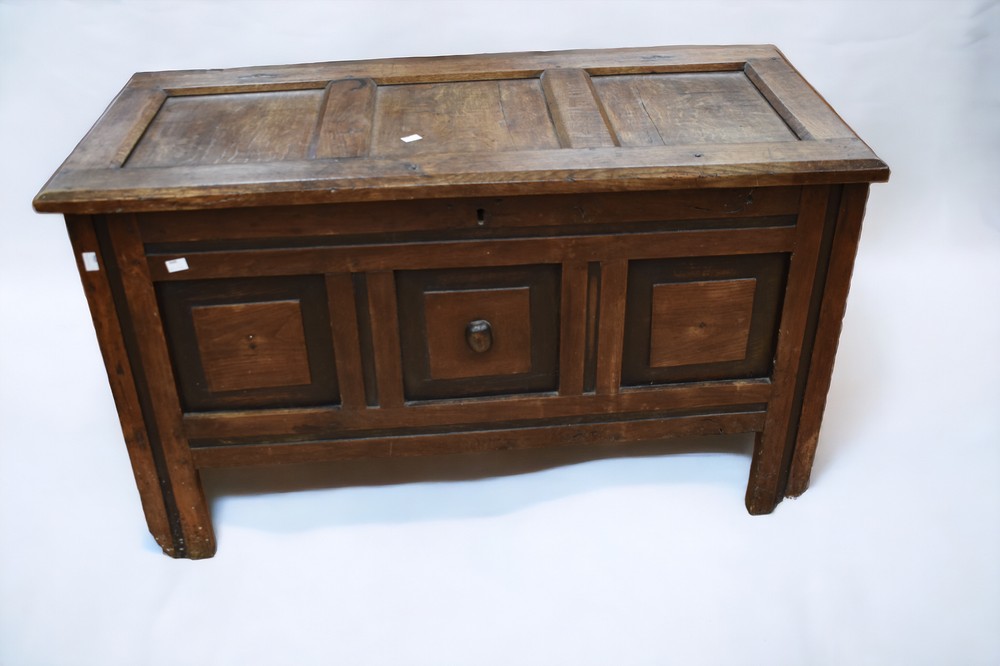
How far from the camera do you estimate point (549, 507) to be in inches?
97.0

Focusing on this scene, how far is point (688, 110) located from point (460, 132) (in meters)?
0.50

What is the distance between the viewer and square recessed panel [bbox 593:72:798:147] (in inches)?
85.7

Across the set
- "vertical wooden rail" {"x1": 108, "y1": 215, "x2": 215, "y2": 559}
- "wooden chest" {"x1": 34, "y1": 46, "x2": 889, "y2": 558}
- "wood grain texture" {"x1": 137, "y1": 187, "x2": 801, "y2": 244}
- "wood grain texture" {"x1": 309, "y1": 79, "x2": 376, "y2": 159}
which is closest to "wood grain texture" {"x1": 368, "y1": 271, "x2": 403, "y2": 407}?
"wooden chest" {"x1": 34, "y1": 46, "x2": 889, "y2": 558}

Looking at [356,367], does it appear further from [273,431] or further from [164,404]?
[164,404]

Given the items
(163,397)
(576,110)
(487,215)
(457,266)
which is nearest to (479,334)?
(457,266)

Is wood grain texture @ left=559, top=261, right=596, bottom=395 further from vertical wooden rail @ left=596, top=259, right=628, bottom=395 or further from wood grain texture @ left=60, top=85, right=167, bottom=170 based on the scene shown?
wood grain texture @ left=60, top=85, right=167, bottom=170

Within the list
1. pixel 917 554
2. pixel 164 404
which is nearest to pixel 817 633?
pixel 917 554

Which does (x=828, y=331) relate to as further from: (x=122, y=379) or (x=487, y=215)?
(x=122, y=379)

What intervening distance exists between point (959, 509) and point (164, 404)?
1.75 meters

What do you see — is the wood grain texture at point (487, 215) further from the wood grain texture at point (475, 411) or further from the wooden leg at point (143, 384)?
the wood grain texture at point (475, 411)

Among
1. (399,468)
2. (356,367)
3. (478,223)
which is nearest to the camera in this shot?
(478,223)

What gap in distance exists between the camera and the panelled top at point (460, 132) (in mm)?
1987

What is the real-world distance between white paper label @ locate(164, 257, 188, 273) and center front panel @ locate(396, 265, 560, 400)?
40cm

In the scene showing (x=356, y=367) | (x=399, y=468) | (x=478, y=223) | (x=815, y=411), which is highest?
(x=478, y=223)
